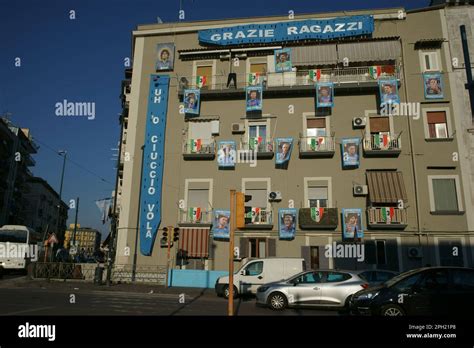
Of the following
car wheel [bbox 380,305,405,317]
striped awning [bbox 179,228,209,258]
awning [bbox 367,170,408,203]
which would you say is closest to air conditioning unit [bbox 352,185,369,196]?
awning [bbox 367,170,408,203]

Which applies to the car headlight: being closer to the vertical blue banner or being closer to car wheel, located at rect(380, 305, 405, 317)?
car wheel, located at rect(380, 305, 405, 317)

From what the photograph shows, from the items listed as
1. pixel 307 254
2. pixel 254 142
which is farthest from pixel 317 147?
pixel 307 254

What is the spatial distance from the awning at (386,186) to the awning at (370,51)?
7.83 metres

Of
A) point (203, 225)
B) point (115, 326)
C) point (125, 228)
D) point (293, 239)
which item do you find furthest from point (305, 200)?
point (115, 326)

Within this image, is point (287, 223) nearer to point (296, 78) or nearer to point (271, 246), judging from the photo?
point (271, 246)

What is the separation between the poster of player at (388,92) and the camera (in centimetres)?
2309

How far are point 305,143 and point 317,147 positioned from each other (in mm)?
802

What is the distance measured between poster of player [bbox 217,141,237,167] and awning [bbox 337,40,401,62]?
9.52 metres

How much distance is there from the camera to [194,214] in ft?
78.1

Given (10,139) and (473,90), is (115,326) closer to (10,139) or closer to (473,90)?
(473,90)

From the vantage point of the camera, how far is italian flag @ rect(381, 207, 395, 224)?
21672 mm

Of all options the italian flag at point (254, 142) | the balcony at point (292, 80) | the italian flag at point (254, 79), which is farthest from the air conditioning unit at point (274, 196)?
the italian flag at point (254, 79)

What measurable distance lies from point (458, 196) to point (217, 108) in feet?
52.9

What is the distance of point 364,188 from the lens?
73.5ft
